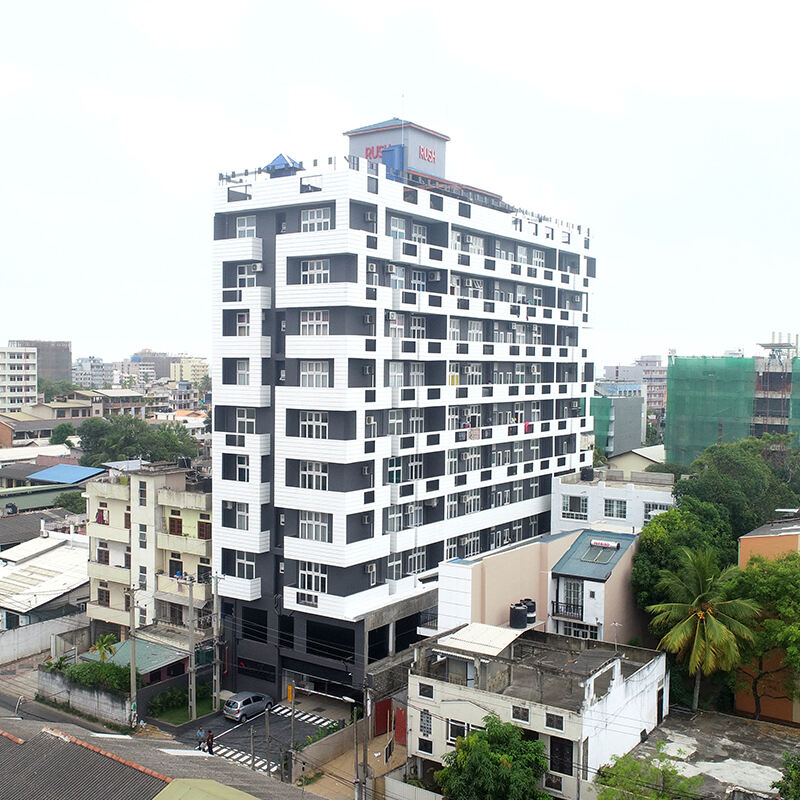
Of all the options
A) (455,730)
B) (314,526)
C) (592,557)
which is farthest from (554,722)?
(314,526)

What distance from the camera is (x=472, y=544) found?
50688 millimetres

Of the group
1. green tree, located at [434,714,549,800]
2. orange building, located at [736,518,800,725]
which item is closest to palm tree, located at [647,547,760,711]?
orange building, located at [736,518,800,725]

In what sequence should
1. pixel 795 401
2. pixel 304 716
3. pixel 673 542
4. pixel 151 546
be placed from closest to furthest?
pixel 304 716, pixel 673 542, pixel 151 546, pixel 795 401

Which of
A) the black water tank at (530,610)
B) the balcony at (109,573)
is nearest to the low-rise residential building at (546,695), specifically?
the black water tank at (530,610)

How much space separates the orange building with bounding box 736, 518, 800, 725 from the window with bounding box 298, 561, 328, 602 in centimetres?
1912

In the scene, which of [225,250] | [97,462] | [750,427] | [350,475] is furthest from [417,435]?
[97,462]

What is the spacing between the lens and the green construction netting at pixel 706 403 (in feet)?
265

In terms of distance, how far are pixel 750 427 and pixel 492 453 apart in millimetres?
42000

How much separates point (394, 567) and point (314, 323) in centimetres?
1321

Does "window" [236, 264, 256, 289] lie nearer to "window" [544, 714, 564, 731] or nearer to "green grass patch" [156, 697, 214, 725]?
"green grass patch" [156, 697, 214, 725]

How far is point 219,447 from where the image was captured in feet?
146

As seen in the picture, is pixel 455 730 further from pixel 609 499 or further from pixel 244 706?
pixel 609 499

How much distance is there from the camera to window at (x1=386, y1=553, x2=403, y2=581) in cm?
4372

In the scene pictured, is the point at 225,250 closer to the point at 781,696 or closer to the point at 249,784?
the point at 249,784
